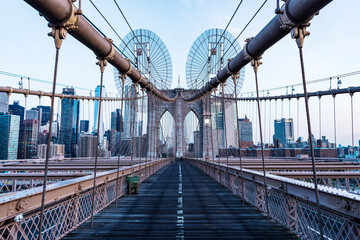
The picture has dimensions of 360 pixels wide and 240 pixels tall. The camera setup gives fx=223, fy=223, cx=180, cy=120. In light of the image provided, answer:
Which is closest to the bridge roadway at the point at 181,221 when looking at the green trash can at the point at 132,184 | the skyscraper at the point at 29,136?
the green trash can at the point at 132,184

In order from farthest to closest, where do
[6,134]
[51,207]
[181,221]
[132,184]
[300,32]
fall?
[6,134]
[132,184]
[181,221]
[51,207]
[300,32]

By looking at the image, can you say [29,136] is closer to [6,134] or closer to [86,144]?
[6,134]

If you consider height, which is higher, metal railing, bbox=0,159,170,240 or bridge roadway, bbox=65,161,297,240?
metal railing, bbox=0,159,170,240

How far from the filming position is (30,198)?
4555 mm

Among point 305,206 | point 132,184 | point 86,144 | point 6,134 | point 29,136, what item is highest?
point 6,134

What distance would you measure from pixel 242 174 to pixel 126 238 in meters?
6.22

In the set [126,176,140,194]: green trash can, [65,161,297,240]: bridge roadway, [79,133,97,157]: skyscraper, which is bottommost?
[65,161,297,240]: bridge roadway

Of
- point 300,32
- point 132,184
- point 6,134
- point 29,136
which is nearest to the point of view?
point 300,32

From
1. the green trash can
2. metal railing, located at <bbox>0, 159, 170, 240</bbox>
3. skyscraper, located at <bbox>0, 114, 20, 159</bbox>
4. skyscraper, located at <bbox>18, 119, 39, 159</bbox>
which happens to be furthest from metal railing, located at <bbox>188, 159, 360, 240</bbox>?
skyscraper, located at <bbox>18, 119, 39, 159</bbox>

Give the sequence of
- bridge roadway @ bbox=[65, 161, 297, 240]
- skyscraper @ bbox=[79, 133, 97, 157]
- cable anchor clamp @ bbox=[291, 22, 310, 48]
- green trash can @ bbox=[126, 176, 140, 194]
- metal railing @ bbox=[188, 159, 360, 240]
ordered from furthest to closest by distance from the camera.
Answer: skyscraper @ bbox=[79, 133, 97, 157], green trash can @ bbox=[126, 176, 140, 194], bridge roadway @ bbox=[65, 161, 297, 240], cable anchor clamp @ bbox=[291, 22, 310, 48], metal railing @ bbox=[188, 159, 360, 240]

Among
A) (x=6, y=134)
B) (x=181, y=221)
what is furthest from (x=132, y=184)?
→ (x=6, y=134)

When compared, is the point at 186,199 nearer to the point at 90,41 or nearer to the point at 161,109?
the point at 90,41

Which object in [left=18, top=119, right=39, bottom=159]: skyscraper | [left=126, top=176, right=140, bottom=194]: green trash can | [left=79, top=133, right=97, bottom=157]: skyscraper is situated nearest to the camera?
[left=126, top=176, right=140, bottom=194]: green trash can

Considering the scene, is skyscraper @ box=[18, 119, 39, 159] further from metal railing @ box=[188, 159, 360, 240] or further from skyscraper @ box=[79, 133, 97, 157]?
metal railing @ box=[188, 159, 360, 240]
